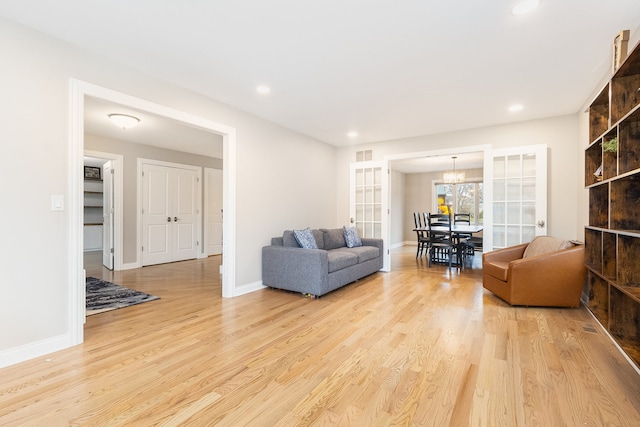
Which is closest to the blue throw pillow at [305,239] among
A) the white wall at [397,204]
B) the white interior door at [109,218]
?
the white interior door at [109,218]

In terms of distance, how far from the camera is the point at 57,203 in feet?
7.56

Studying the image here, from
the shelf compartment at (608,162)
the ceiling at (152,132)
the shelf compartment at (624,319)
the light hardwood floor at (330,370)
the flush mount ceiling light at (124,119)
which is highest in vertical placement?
the ceiling at (152,132)

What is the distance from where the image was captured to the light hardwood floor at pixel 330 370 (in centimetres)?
156

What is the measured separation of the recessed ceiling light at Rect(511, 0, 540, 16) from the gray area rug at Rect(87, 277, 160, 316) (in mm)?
4486

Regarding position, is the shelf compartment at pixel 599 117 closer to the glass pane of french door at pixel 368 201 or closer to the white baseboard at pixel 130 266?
the glass pane of french door at pixel 368 201

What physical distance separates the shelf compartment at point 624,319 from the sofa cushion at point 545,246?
124 centimetres

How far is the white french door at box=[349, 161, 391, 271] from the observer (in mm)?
5441

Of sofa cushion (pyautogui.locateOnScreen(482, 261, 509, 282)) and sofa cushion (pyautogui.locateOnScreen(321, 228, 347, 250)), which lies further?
sofa cushion (pyautogui.locateOnScreen(321, 228, 347, 250))

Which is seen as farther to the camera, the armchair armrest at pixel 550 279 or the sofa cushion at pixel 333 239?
the sofa cushion at pixel 333 239

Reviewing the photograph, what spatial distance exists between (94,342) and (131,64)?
97.6 inches

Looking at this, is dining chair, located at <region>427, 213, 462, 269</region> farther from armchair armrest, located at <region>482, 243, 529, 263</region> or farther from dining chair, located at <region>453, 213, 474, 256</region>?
armchair armrest, located at <region>482, 243, 529, 263</region>

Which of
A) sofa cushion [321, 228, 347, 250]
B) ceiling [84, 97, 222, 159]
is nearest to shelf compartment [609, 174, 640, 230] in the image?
sofa cushion [321, 228, 347, 250]

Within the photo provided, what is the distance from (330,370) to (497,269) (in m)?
2.64

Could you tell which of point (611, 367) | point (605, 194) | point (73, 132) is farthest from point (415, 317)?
point (73, 132)
